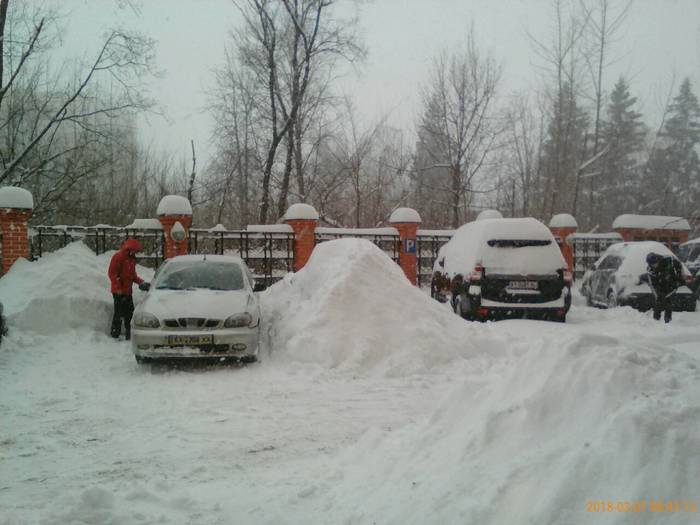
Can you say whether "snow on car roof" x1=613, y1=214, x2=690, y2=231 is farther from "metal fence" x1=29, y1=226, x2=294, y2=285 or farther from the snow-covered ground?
"metal fence" x1=29, y1=226, x2=294, y2=285

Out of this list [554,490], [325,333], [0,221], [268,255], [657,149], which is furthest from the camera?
[657,149]

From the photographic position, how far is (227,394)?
5.91 meters

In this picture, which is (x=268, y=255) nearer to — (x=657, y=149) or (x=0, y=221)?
(x=0, y=221)

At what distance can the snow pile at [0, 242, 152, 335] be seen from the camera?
29.7 feet

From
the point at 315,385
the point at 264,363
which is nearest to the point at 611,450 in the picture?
the point at 315,385

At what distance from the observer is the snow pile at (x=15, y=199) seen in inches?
428

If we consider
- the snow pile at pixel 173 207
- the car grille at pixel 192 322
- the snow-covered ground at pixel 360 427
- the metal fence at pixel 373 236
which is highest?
the snow pile at pixel 173 207

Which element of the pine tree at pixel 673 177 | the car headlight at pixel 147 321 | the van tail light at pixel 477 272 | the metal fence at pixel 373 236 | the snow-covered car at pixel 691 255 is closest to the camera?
the car headlight at pixel 147 321

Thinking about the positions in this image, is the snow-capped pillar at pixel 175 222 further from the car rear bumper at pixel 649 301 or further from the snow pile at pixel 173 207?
the car rear bumper at pixel 649 301

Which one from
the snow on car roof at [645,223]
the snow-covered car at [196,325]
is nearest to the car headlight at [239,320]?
the snow-covered car at [196,325]

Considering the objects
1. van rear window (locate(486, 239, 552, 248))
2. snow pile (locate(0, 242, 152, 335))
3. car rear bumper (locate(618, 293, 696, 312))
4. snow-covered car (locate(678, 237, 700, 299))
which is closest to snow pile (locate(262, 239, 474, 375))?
van rear window (locate(486, 239, 552, 248))

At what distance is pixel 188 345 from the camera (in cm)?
685

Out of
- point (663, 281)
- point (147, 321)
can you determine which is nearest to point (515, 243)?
point (663, 281)

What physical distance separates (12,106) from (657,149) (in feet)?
132
